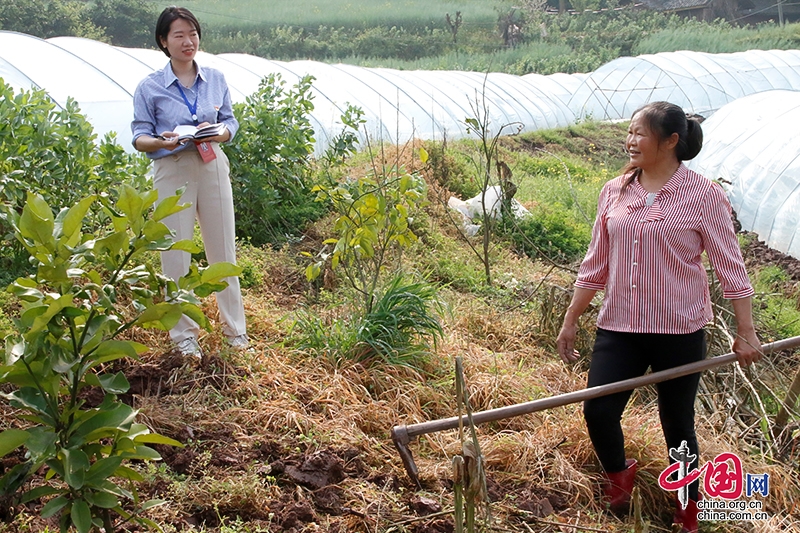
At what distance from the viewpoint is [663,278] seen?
2555mm

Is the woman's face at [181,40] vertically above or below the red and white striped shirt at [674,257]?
A: above

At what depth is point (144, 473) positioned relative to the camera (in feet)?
8.66

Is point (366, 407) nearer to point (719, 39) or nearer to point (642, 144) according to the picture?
point (642, 144)

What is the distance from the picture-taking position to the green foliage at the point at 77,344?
1.75 meters

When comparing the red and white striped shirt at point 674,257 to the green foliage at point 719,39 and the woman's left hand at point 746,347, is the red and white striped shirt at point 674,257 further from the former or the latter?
the green foliage at point 719,39

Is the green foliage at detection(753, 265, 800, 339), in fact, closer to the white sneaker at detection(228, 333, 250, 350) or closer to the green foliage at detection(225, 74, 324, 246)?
the white sneaker at detection(228, 333, 250, 350)

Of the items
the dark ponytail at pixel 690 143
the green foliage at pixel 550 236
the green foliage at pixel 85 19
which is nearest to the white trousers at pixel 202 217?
the dark ponytail at pixel 690 143

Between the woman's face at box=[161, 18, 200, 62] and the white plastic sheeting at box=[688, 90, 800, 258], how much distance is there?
19.0 feet

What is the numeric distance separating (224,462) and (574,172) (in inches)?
328

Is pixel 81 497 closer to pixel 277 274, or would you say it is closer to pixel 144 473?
pixel 144 473

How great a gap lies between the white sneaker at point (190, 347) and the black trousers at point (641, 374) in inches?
72.3

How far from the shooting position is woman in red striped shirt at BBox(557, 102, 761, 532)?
2.54 m

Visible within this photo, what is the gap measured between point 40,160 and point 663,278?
3.33 meters

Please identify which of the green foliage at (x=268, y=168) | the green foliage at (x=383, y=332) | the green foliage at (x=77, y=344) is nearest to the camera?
the green foliage at (x=77, y=344)
